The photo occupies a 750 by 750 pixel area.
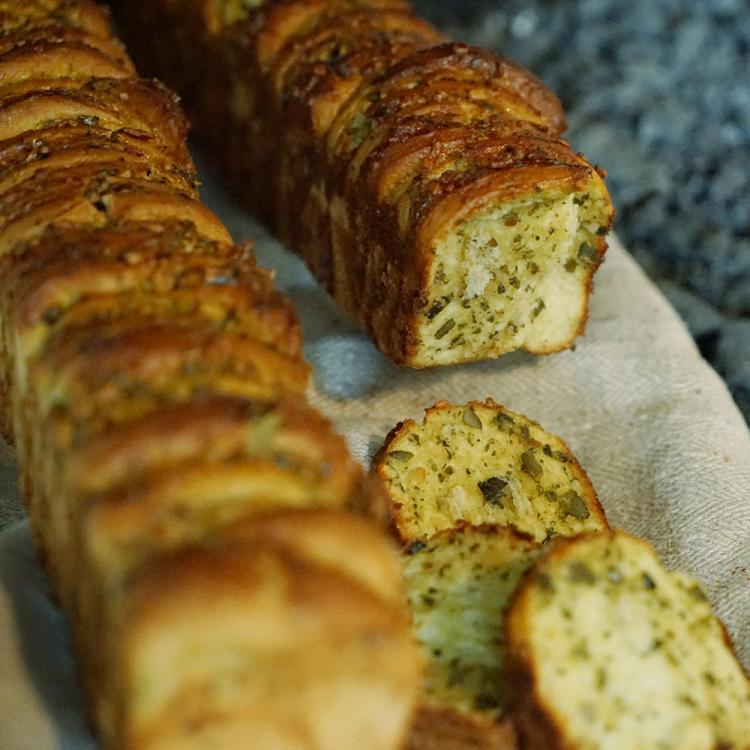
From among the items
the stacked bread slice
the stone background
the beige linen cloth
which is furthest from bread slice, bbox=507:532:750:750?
the stone background

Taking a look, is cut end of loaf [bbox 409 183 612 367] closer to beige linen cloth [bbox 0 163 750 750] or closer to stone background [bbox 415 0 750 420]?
beige linen cloth [bbox 0 163 750 750]

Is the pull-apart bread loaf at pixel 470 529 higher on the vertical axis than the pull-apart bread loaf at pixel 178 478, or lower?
lower

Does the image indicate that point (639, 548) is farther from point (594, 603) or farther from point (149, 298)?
point (149, 298)

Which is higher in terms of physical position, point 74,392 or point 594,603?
point 74,392

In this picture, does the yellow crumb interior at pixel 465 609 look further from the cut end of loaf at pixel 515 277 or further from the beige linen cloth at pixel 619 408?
the cut end of loaf at pixel 515 277

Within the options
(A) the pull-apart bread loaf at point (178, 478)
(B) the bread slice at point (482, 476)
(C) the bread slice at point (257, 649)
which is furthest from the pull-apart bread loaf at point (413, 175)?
(C) the bread slice at point (257, 649)

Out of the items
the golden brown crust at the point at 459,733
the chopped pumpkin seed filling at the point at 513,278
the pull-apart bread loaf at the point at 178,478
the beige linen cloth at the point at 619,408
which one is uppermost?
the pull-apart bread loaf at the point at 178,478

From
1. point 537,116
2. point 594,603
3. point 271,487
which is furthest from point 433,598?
point 537,116
